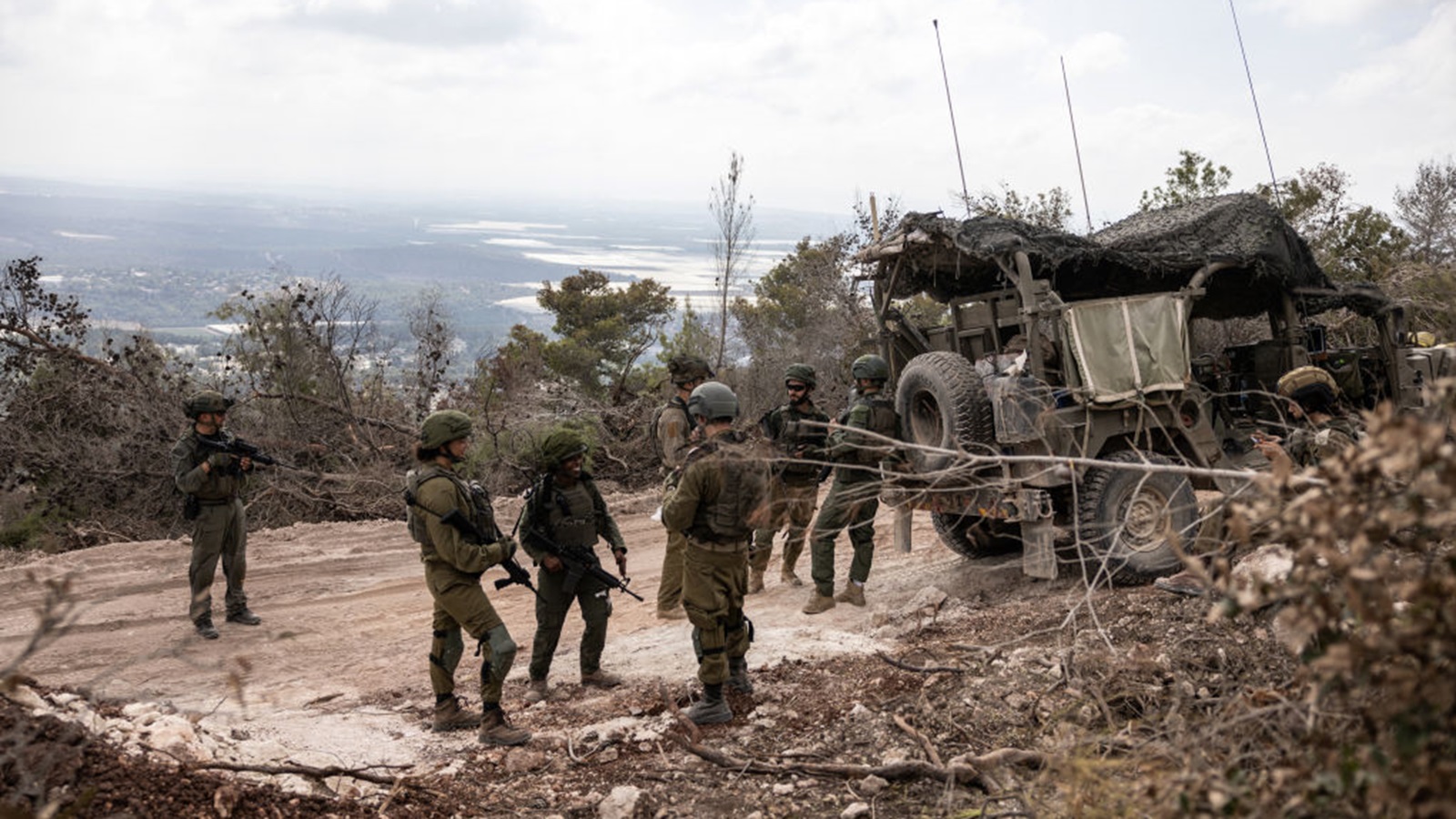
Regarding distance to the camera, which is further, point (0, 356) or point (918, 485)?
point (0, 356)

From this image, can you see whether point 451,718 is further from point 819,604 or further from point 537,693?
point 819,604

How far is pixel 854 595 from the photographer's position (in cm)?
764

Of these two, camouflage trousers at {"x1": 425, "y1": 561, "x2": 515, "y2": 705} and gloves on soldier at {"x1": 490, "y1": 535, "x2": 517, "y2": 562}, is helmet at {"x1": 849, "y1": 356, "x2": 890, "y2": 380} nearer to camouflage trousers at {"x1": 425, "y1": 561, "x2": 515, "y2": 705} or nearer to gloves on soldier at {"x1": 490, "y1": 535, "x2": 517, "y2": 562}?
gloves on soldier at {"x1": 490, "y1": 535, "x2": 517, "y2": 562}

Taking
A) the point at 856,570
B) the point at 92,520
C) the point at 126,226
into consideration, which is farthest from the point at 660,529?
the point at 126,226

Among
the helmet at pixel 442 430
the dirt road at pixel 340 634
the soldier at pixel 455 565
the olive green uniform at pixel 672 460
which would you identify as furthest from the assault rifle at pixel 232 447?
the olive green uniform at pixel 672 460

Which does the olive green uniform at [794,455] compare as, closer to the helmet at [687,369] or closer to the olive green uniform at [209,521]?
the helmet at [687,369]

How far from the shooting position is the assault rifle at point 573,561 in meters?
6.04

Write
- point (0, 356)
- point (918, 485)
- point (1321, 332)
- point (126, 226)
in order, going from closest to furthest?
1. point (918, 485)
2. point (1321, 332)
3. point (0, 356)
4. point (126, 226)

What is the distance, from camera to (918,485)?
7.48 meters

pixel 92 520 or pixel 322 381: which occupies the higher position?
pixel 322 381

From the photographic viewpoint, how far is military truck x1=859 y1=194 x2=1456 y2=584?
6.87 metres

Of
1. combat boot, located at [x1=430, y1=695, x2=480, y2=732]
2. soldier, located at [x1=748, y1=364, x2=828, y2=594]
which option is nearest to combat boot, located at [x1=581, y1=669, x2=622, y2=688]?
combat boot, located at [x1=430, y1=695, x2=480, y2=732]

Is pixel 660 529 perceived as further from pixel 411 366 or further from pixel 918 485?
pixel 411 366

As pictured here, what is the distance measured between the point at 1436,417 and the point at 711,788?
3022 mm
